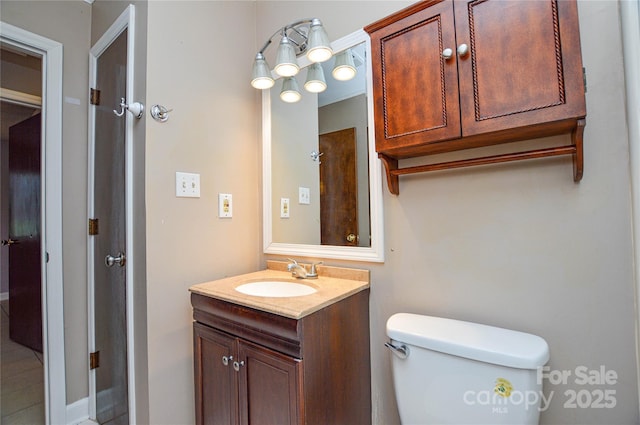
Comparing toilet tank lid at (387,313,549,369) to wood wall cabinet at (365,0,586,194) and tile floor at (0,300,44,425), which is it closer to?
wood wall cabinet at (365,0,586,194)

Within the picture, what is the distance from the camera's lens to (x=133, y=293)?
132 centimetres

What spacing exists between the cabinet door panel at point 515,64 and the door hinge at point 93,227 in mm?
2000

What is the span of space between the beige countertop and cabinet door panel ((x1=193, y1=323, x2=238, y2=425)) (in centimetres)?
17

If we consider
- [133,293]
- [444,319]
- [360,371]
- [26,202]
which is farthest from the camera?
[26,202]

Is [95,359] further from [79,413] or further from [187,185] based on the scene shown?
[187,185]

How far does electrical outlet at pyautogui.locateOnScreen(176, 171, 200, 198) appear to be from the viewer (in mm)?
1354

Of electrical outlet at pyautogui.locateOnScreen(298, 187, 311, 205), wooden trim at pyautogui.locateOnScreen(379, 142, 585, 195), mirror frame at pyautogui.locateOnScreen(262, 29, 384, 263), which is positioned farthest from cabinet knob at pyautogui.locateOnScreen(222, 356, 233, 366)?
wooden trim at pyautogui.locateOnScreen(379, 142, 585, 195)

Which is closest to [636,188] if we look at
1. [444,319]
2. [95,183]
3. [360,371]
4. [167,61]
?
[444,319]

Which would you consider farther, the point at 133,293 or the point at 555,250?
the point at 133,293

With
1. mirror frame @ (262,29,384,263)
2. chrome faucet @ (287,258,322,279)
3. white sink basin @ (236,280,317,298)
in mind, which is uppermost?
mirror frame @ (262,29,384,263)

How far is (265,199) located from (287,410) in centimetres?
105

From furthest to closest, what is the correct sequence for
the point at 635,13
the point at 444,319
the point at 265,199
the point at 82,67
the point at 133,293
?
1. the point at 82,67
2. the point at 265,199
3. the point at 133,293
4. the point at 444,319
5. the point at 635,13

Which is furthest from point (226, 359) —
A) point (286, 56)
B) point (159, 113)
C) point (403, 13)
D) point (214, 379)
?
point (403, 13)

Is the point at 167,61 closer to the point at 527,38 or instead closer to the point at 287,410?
the point at 527,38
